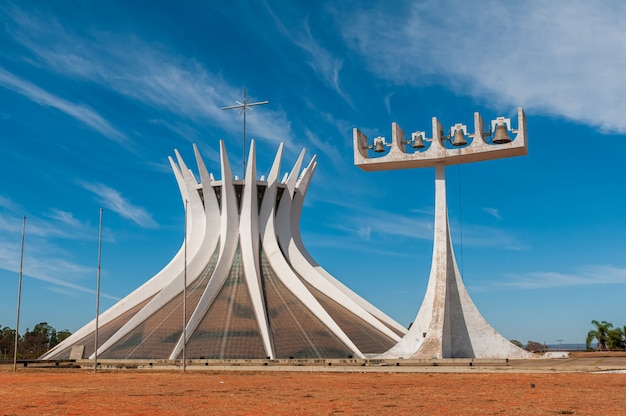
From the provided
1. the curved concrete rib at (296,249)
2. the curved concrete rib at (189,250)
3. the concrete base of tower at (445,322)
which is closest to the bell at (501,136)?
the concrete base of tower at (445,322)

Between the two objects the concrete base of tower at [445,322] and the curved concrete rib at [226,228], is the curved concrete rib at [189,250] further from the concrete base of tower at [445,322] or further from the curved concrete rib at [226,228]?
the concrete base of tower at [445,322]

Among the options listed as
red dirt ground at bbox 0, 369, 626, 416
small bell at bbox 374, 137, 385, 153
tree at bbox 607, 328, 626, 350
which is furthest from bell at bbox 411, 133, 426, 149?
tree at bbox 607, 328, 626, 350

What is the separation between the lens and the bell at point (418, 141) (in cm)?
3154

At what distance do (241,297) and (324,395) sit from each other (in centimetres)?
2332

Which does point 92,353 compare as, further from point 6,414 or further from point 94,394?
point 6,414

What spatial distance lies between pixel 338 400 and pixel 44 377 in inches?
557

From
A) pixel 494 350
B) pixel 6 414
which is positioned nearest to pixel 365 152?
pixel 494 350

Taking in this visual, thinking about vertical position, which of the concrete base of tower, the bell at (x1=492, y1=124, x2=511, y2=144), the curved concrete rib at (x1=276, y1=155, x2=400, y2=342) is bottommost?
the concrete base of tower

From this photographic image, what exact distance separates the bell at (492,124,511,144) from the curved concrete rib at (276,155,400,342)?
48.2 feet

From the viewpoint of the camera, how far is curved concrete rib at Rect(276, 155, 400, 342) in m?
41.5

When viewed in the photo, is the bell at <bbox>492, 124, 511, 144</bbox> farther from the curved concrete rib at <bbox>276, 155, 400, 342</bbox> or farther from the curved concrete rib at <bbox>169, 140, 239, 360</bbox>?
the curved concrete rib at <bbox>169, 140, 239, 360</bbox>

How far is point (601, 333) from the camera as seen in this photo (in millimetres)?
54844

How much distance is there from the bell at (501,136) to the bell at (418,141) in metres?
3.29

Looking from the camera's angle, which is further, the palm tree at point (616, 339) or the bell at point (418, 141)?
the palm tree at point (616, 339)
